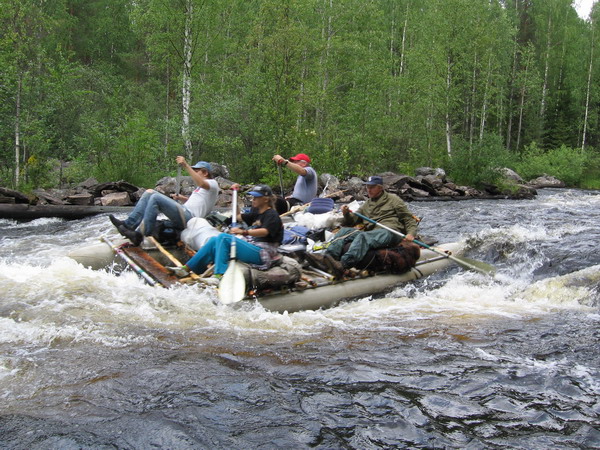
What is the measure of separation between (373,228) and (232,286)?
2.73m

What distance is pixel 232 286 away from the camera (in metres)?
5.27

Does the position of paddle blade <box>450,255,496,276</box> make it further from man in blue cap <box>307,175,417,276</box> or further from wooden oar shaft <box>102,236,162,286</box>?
wooden oar shaft <box>102,236,162,286</box>

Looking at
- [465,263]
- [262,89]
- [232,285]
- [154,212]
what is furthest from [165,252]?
[262,89]

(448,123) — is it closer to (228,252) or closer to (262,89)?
(262,89)

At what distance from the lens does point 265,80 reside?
709 inches

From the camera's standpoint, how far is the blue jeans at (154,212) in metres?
6.70

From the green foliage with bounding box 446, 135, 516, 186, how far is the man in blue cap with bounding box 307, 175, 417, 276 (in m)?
14.7

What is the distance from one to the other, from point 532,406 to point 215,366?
7.24ft

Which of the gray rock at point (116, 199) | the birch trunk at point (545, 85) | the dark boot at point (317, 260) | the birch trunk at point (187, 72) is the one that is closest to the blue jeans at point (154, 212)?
the dark boot at point (317, 260)

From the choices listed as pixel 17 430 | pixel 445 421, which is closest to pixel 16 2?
pixel 17 430

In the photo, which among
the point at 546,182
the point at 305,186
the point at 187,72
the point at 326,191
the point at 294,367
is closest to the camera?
the point at 294,367

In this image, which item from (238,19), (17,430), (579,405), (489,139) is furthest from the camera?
(238,19)

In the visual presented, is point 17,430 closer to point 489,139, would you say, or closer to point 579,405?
point 579,405

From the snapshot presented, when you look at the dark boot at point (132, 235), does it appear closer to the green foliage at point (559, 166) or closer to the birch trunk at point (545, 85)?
the green foliage at point (559, 166)
